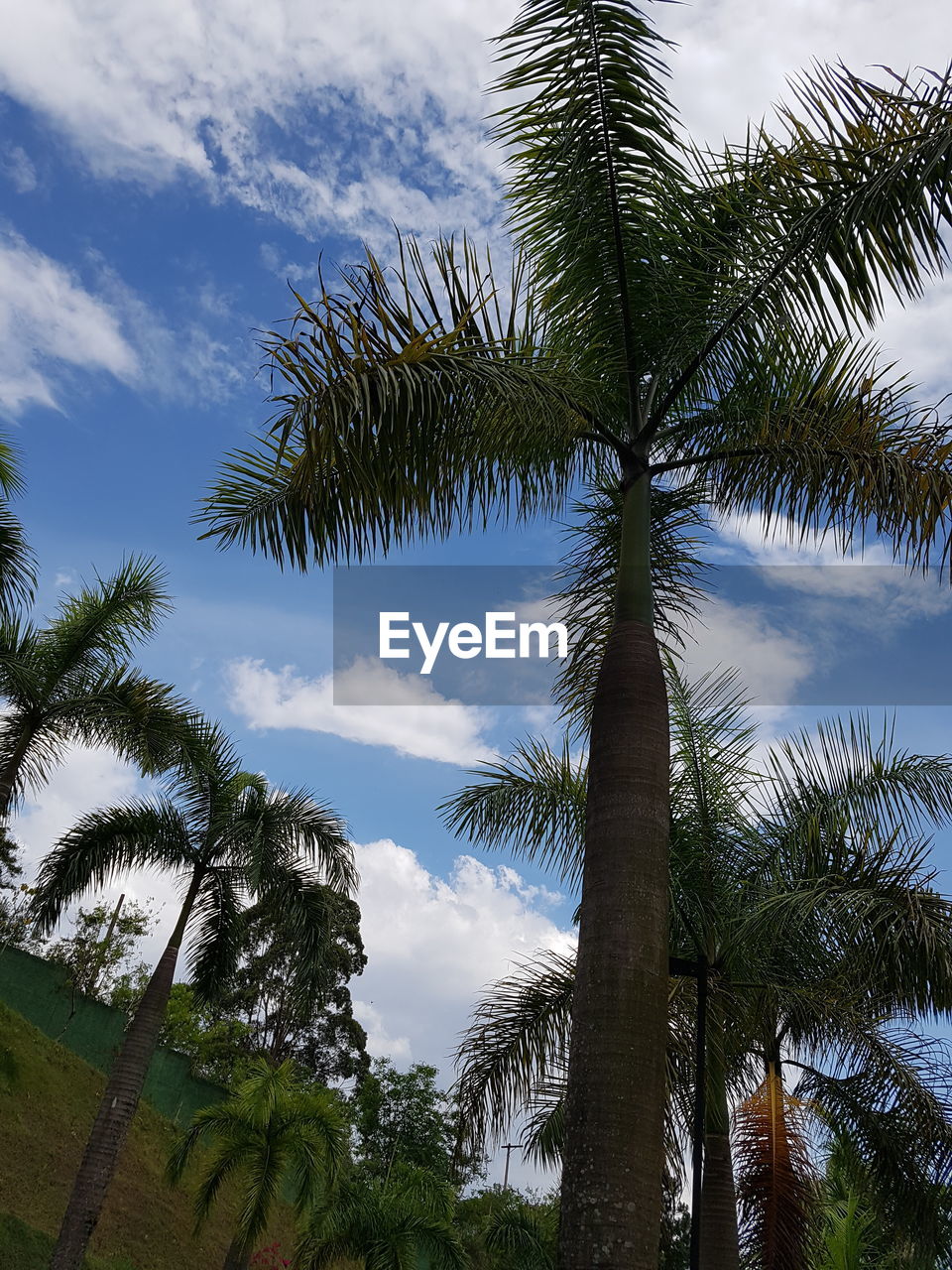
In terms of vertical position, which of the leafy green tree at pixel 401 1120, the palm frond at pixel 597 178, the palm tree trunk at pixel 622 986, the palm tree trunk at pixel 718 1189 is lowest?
the palm tree trunk at pixel 622 986

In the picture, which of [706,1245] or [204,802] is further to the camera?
[204,802]

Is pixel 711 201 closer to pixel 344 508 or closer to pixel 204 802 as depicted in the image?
pixel 344 508

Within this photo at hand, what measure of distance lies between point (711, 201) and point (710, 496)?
6.01 ft

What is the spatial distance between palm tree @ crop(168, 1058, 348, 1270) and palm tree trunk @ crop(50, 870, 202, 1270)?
269 cm

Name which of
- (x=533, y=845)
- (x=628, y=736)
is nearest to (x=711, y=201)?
(x=628, y=736)

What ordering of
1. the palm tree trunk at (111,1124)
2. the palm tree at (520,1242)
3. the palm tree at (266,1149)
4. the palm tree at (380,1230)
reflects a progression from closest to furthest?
the palm tree trunk at (111,1124) → the palm tree at (266,1149) → the palm tree at (380,1230) → the palm tree at (520,1242)

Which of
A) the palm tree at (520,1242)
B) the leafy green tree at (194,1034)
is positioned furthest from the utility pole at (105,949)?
the palm tree at (520,1242)

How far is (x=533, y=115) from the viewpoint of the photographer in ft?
20.1

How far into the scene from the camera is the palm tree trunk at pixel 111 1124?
43.7 ft

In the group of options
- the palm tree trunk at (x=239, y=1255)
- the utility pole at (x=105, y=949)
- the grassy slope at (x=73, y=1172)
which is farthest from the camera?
the utility pole at (x=105, y=949)

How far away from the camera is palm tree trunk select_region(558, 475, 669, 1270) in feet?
13.0

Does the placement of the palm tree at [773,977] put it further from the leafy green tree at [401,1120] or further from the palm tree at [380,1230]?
the leafy green tree at [401,1120]

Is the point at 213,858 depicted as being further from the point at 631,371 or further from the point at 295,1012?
the point at 295,1012

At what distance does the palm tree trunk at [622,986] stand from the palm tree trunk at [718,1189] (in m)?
5.39
